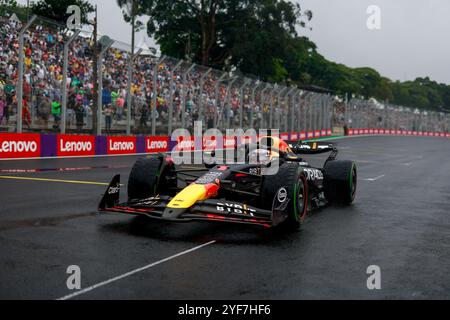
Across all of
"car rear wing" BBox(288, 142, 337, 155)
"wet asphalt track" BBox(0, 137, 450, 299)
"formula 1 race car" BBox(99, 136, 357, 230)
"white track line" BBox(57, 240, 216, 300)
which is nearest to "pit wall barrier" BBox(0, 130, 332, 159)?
"car rear wing" BBox(288, 142, 337, 155)

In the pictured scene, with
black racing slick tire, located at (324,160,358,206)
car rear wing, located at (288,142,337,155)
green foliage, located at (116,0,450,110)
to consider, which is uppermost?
green foliage, located at (116,0,450,110)

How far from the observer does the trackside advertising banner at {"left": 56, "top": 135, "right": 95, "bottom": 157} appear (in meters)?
20.0

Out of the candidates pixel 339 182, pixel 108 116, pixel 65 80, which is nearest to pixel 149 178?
pixel 339 182

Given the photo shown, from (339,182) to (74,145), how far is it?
12.6 meters

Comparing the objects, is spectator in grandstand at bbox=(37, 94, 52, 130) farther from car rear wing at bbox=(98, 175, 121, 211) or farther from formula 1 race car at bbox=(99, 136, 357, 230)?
car rear wing at bbox=(98, 175, 121, 211)

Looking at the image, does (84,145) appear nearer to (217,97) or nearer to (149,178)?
(217,97)

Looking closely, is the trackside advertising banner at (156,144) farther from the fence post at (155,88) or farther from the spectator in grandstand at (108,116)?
the spectator in grandstand at (108,116)

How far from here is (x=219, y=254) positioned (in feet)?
20.1

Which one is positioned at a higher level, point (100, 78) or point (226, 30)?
point (226, 30)

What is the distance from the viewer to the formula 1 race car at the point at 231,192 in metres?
6.90

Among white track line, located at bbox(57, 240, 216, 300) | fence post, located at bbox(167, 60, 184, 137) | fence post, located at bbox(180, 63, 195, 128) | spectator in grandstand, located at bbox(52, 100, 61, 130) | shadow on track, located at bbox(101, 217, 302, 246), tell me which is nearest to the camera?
white track line, located at bbox(57, 240, 216, 300)

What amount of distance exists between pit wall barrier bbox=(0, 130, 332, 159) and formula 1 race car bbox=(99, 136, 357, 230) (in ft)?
18.7

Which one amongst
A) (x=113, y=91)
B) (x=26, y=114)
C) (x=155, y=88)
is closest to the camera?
(x=26, y=114)
